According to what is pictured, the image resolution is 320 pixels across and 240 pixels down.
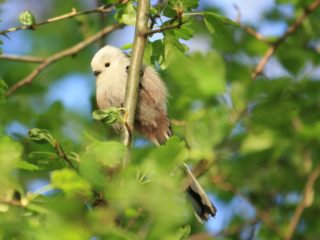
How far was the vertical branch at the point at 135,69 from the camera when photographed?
2954mm

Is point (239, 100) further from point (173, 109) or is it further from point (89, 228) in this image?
point (89, 228)

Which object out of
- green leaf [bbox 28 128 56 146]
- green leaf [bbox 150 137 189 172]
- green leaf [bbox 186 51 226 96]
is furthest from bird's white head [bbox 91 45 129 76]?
green leaf [bbox 150 137 189 172]

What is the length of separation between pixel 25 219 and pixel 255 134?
8.47ft

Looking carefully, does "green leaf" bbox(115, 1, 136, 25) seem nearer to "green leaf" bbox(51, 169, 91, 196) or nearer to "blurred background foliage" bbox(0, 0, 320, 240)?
"blurred background foliage" bbox(0, 0, 320, 240)

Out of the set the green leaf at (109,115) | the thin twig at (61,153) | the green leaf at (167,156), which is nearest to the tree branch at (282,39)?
the green leaf at (109,115)

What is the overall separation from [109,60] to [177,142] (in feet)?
7.94

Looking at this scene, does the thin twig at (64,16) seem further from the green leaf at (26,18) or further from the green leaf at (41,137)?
the green leaf at (41,137)

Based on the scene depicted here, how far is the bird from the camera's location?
4.31m

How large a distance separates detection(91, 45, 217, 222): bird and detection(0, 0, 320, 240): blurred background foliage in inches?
6.1

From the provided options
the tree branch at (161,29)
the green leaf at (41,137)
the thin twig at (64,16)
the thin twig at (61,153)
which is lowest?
the thin twig at (61,153)

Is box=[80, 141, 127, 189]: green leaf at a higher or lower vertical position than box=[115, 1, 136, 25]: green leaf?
higher

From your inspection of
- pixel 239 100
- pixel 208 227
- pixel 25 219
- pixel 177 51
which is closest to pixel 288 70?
pixel 208 227

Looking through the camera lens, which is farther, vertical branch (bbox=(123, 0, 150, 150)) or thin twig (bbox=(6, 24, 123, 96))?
thin twig (bbox=(6, 24, 123, 96))

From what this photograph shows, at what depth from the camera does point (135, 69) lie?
3.09m
